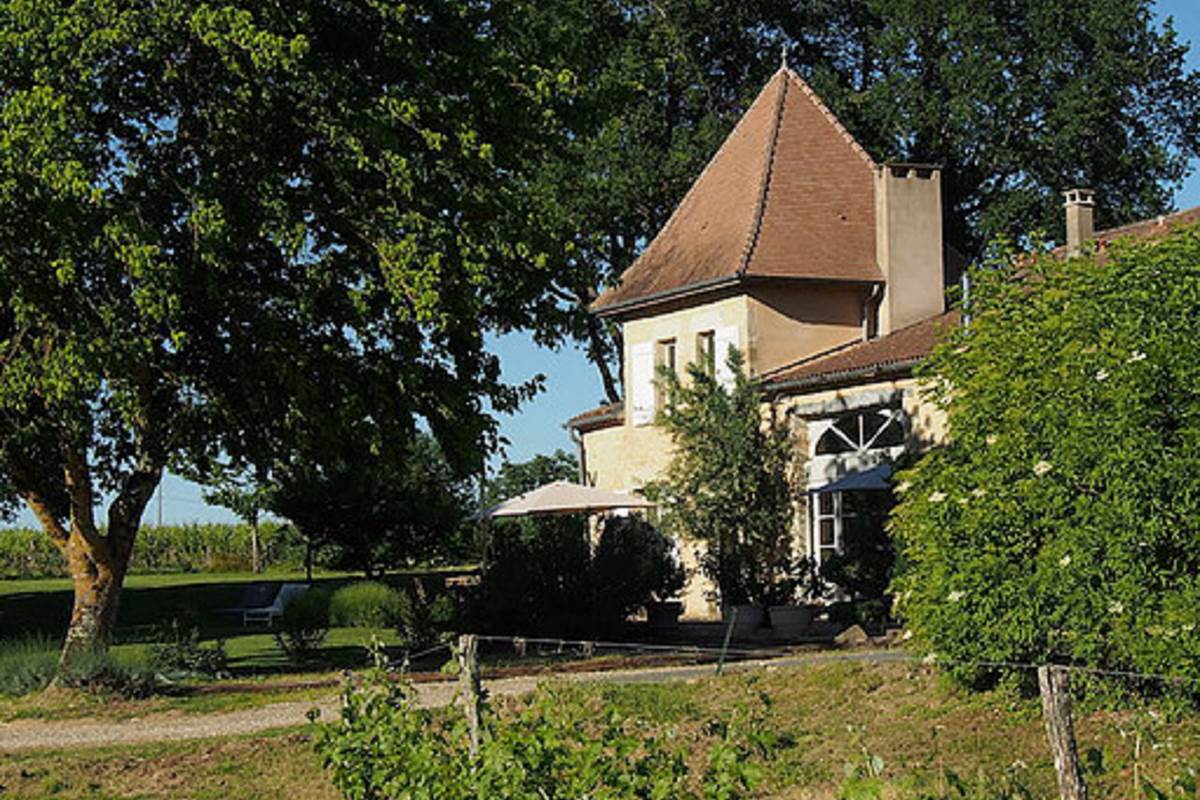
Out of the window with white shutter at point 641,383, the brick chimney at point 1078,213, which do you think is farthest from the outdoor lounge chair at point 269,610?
the brick chimney at point 1078,213

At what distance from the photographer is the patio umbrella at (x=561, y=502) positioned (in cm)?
2709

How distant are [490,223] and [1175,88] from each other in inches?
1001

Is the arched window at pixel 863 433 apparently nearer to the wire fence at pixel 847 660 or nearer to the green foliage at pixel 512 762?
the wire fence at pixel 847 660

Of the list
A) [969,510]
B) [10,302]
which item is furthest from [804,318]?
[969,510]

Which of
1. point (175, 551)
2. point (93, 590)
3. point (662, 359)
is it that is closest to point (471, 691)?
point (93, 590)

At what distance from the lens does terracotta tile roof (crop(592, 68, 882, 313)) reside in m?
30.0

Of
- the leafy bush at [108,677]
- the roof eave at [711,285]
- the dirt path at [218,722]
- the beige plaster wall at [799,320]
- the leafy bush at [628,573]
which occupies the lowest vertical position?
the dirt path at [218,722]

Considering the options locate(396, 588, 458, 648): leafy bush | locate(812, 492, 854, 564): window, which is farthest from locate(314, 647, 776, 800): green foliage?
locate(812, 492, 854, 564): window

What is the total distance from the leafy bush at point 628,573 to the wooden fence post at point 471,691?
13432mm

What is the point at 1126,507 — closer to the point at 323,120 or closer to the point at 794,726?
the point at 794,726

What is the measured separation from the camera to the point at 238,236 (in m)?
18.0

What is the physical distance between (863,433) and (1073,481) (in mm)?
15481

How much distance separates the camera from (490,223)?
748 inches

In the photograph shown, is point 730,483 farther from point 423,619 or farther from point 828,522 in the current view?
point 423,619
